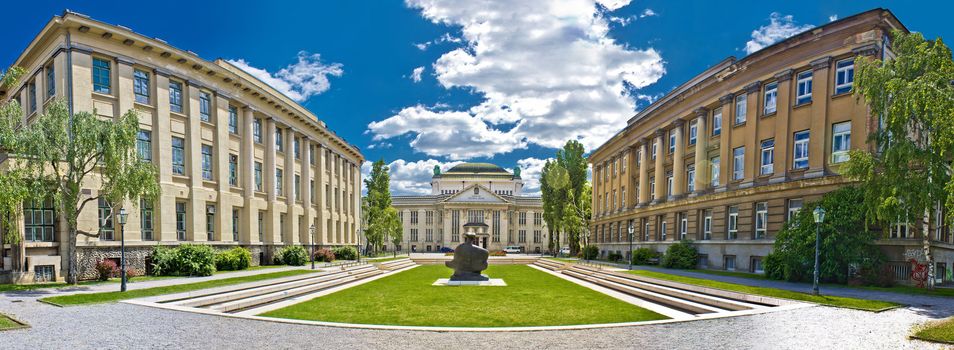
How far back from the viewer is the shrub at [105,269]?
73.9ft

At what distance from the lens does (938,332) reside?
10.1 meters

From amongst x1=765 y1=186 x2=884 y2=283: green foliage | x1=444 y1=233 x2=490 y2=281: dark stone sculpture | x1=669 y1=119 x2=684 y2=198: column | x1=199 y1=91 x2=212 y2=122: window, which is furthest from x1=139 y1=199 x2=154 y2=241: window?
x1=669 y1=119 x2=684 y2=198: column

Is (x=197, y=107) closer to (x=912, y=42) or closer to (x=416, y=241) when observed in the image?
(x=912, y=42)

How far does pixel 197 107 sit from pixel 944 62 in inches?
1441

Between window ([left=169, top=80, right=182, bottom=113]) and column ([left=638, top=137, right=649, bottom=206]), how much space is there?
3524 cm

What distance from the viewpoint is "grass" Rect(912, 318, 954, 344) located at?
9.69m

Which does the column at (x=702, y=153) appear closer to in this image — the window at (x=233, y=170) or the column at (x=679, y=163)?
the column at (x=679, y=163)

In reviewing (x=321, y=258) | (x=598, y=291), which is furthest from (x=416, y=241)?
(x=598, y=291)

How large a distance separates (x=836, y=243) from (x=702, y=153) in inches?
515

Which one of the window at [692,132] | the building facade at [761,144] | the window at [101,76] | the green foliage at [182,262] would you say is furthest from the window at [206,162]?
the window at [692,132]

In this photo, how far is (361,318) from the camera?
13070 millimetres

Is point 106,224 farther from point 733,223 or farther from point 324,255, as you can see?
point 733,223

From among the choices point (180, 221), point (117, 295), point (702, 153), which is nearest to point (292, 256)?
point (180, 221)

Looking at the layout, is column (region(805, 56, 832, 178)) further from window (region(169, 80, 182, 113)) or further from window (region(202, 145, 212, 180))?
window (region(169, 80, 182, 113))
